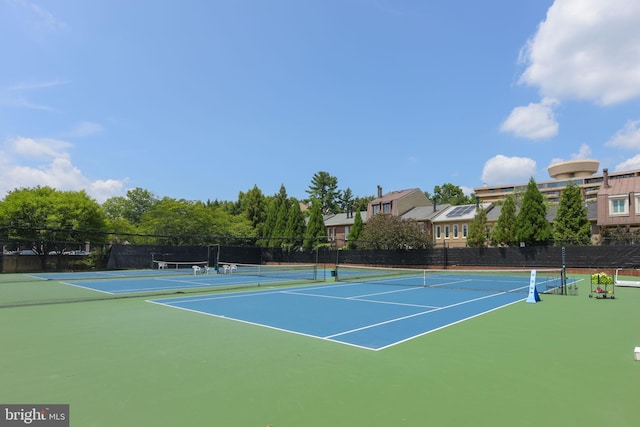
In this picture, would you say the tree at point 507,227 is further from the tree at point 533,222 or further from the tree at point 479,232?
the tree at point 479,232

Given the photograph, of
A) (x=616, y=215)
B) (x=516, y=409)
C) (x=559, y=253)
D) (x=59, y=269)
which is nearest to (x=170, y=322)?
(x=516, y=409)

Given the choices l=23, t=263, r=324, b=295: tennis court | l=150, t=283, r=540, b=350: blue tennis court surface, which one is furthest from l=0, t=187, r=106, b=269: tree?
l=150, t=283, r=540, b=350: blue tennis court surface

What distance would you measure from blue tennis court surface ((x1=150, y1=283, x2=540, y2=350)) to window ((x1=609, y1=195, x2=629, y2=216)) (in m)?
31.2

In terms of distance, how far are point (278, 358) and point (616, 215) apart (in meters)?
44.4

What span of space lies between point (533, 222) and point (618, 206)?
13930 millimetres

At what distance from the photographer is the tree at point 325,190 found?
253 feet

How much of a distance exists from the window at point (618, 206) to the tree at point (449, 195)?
49.2 m

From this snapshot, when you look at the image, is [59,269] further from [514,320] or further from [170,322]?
[514,320]

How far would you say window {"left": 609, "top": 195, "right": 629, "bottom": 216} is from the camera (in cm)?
3856

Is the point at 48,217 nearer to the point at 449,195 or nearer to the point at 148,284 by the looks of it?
the point at 148,284

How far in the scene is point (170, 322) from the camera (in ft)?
30.6

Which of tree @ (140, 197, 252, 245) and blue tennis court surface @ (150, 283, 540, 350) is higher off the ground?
tree @ (140, 197, 252, 245)

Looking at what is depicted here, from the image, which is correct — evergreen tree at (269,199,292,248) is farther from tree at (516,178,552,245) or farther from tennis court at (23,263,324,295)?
tree at (516,178,552,245)
